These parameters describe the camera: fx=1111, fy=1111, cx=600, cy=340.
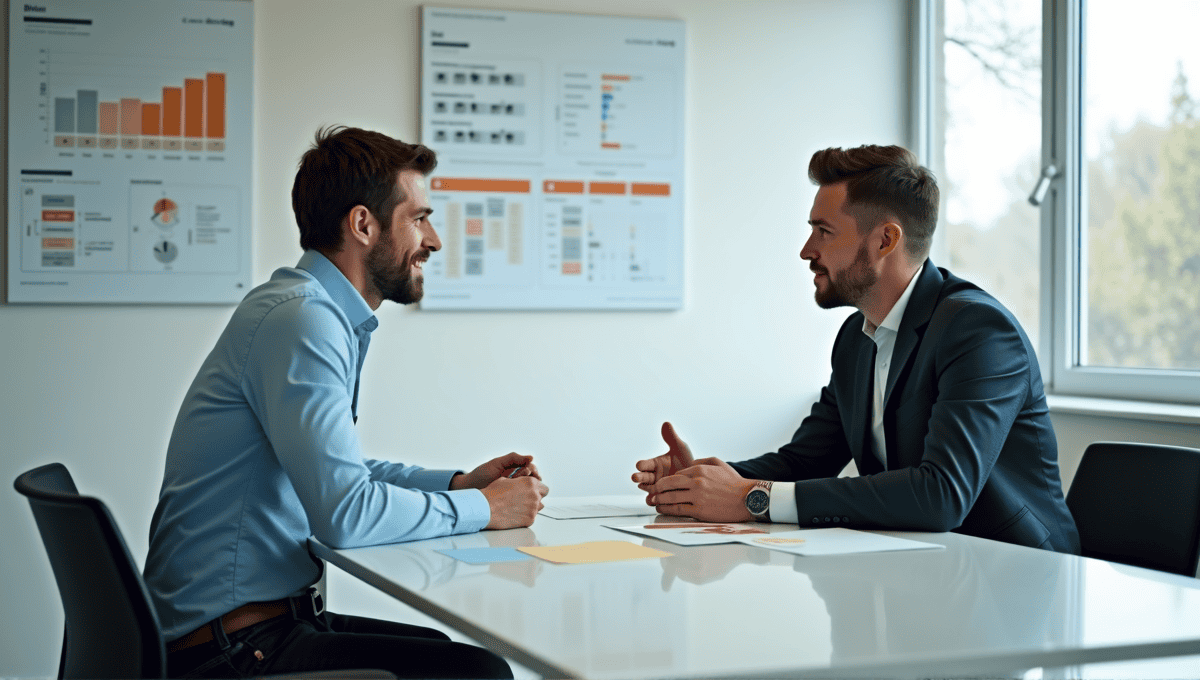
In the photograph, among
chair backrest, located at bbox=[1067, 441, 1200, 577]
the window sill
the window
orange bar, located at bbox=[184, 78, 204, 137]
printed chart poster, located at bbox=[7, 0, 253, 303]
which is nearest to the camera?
chair backrest, located at bbox=[1067, 441, 1200, 577]

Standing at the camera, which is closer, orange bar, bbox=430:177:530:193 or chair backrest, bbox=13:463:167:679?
chair backrest, bbox=13:463:167:679

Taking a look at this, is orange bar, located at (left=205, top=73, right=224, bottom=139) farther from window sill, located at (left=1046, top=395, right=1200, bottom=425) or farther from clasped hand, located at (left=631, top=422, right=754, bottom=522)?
window sill, located at (left=1046, top=395, right=1200, bottom=425)

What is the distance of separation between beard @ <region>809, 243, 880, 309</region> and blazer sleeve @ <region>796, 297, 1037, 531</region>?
26 centimetres

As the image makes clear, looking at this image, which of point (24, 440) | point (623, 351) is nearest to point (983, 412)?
point (623, 351)

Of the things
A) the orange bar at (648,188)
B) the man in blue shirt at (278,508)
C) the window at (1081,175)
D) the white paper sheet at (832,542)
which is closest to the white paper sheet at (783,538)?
the white paper sheet at (832,542)

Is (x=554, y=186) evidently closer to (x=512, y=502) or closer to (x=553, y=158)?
(x=553, y=158)

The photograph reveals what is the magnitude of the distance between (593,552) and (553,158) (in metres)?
2.38

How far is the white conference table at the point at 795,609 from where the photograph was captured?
1.07m

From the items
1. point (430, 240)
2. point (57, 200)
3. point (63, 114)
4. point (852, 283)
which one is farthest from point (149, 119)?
point (852, 283)

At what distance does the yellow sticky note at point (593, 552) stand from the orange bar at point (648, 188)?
2.32 metres

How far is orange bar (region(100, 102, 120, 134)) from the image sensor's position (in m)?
3.47

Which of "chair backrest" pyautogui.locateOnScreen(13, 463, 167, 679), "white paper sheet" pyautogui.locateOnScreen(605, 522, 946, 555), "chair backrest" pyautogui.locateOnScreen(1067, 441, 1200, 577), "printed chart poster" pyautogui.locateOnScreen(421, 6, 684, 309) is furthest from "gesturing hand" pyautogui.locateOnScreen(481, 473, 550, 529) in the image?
"printed chart poster" pyautogui.locateOnScreen(421, 6, 684, 309)

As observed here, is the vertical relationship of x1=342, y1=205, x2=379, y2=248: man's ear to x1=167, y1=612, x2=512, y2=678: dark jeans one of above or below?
above

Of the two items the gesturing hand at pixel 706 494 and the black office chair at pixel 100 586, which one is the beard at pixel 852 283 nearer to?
the gesturing hand at pixel 706 494
